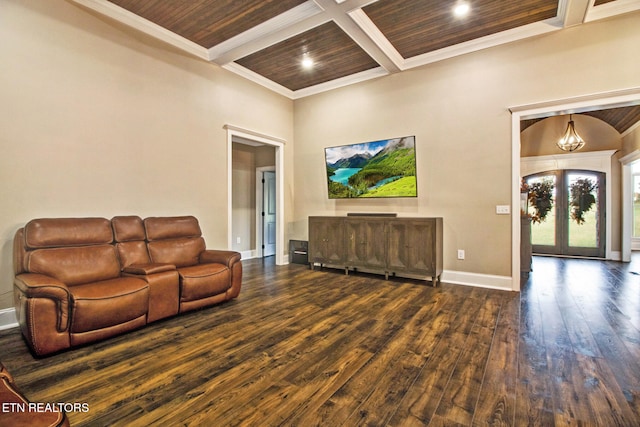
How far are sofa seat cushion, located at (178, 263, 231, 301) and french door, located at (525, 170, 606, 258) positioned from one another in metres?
7.40

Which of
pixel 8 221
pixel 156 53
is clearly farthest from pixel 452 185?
pixel 8 221

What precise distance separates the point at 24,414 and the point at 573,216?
9006mm

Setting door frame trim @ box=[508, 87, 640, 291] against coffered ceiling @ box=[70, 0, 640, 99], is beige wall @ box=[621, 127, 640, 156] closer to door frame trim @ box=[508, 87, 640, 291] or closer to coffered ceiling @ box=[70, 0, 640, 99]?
door frame trim @ box=[508, 87, 640, 291]

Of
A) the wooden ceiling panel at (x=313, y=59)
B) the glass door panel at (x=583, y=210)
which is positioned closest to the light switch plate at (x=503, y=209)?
the wooden ceiling panel at (x=313, y=59)

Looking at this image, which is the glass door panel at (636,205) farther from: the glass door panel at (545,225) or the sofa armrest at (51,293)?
the sofa armrest at (51,293)

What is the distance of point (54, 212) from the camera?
3.14m

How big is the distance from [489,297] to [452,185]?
1.62m

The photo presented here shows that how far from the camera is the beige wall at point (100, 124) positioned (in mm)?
2916

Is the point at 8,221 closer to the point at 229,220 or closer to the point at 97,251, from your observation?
the point at 97,251

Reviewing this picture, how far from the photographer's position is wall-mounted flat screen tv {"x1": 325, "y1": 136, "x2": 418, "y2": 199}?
4742 millimetres

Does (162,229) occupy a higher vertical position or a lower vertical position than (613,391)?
higher

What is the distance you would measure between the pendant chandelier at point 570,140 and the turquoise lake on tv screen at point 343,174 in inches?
180

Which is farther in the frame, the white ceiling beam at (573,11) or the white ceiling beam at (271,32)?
the white ceiling beam at (271,32)

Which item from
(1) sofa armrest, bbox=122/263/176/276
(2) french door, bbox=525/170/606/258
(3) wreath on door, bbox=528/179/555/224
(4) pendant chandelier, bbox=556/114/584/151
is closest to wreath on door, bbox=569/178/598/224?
(2) french door, bbox=525/170/606/258
